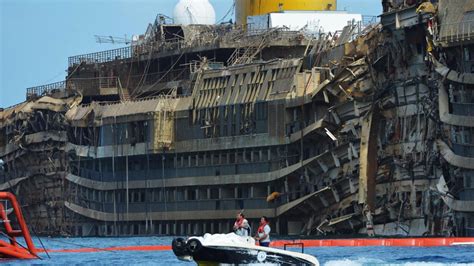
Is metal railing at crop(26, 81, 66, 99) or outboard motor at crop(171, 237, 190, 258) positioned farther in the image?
metal railing at crop(26, 81, 66, 99)

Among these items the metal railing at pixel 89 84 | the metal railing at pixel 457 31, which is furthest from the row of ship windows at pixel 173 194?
the metal railing at pixel 457 31

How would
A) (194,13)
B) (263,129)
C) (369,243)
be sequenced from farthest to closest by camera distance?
(194,13), (263,129), (369,243)

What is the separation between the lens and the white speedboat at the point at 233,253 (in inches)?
3076

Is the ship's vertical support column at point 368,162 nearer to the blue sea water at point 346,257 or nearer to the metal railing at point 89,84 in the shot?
the blue sea water at point 346,257

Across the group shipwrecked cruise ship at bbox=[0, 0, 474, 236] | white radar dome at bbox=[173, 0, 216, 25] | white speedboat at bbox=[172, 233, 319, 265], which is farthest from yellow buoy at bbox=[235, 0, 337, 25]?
white speedboat at bbox=[172, 233, 319, 265]

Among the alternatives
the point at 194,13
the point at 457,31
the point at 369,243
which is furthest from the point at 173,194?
the point at 369,243

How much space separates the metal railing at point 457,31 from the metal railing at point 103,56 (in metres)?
54.0

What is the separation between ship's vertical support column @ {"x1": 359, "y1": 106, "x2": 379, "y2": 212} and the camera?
414 feet

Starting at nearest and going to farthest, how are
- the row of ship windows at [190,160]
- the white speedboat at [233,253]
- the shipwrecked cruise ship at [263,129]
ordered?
the white speedboat at [233,253], the shipwrecked cruise ship at [263,129], the row of ship windows at [190,160]

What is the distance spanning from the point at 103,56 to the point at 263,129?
34.7 meters

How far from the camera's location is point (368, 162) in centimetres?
12669

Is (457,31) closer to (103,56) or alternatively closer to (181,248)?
(181,248)

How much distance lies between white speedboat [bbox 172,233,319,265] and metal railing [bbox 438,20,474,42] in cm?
3915

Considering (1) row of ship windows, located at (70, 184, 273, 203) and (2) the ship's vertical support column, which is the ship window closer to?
(1) row of ship windows, located at (70, 184, 273, 203)
